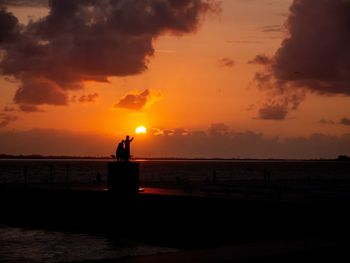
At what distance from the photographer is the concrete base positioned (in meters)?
28.4

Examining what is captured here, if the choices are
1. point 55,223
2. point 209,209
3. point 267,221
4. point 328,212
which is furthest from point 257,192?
point 55,223

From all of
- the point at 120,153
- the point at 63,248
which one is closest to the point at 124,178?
the point at 120,153

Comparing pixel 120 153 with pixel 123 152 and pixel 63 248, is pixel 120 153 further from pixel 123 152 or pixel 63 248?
pixel 63 248

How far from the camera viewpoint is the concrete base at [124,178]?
1118 inches

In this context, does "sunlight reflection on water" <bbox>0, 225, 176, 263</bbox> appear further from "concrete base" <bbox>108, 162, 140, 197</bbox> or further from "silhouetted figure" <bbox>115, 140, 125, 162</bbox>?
"silhouetted figure" <bbox>115, 140, 125, 162</bbox>

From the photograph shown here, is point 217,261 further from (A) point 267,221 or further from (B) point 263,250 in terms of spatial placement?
(A) point 267,221

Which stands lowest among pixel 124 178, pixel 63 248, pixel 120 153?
pixel 63 248

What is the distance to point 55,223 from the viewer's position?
30781mm

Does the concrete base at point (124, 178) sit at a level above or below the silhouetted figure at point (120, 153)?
below

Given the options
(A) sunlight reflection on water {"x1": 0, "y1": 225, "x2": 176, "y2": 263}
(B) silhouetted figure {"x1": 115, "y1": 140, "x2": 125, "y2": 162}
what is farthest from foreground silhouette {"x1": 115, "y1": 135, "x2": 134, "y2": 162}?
(A) sunlight reflection on water {"x1": 0, "y1": 225, "x2": 176, "y2": 263}

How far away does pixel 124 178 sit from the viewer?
93.5ft

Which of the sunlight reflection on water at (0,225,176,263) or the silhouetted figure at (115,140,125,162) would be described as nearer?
the sunlight reflection on water at (0,225,176,263)

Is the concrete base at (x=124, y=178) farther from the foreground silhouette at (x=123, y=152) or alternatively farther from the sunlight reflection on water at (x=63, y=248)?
the sunlight reflection on water at (x=63, y=248)

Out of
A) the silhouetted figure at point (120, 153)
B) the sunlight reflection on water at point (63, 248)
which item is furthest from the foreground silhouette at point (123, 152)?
the sunlight reflection on water at point (63, 248)
